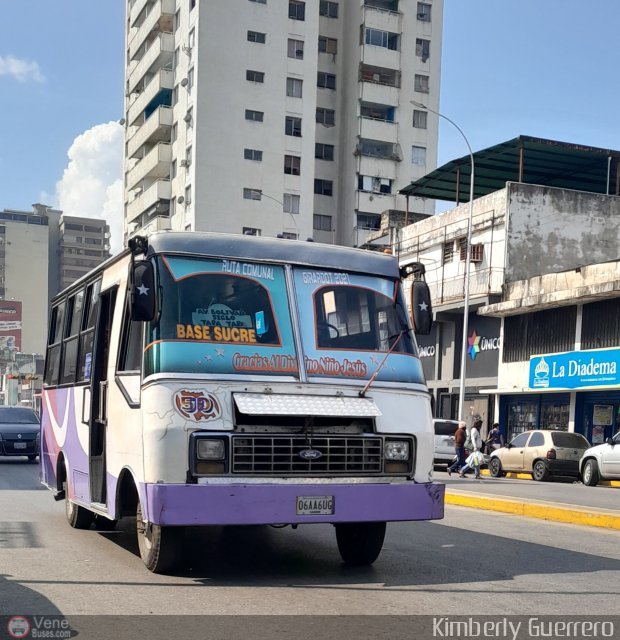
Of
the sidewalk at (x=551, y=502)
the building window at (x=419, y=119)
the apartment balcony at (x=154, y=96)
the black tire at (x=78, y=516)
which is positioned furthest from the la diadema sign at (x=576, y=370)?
the apartment balcony at (x=154, y=96)

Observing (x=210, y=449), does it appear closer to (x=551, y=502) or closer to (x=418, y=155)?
(x=551, y=502)

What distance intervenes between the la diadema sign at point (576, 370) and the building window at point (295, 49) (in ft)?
118

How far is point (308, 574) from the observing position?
7.91 m

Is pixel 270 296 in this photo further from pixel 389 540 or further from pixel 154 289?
pixel 389 540

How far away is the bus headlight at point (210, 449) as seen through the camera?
23.2 feet

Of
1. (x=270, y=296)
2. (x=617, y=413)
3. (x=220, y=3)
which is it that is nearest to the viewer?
(x=270, y=296)

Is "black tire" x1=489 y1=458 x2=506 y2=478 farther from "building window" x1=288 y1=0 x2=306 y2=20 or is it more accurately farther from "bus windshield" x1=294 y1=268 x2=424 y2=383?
"building window" x1=288 y1=0 x2=306 y2=20

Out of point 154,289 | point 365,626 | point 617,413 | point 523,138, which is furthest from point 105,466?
point 523,138

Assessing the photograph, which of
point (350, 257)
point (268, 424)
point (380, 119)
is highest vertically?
point (380, 119)

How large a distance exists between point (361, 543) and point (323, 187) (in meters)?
61.2

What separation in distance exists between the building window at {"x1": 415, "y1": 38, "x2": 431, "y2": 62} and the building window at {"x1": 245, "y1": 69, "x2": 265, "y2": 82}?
11980mm

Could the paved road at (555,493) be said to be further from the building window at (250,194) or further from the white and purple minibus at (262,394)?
the building window at (250,194)

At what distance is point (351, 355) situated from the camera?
8.02 m

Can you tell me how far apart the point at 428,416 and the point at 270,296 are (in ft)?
5.40
